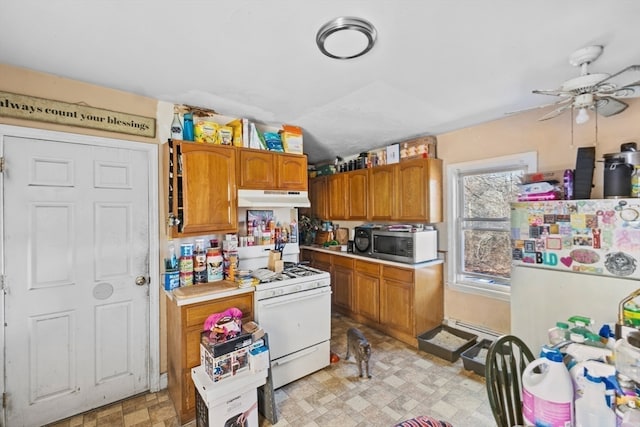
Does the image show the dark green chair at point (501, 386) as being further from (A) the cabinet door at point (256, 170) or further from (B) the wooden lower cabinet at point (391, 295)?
(A) the cabinet door at point (256, 170)

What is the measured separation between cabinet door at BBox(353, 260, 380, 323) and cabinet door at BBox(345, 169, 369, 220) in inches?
29.7

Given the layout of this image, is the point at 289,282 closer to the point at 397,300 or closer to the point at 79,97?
Result: the point at 397,300

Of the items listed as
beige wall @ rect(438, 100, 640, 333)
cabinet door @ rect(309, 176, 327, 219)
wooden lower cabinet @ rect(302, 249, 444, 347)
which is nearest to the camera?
beige wall @ rect(438, 100, 640, 333)

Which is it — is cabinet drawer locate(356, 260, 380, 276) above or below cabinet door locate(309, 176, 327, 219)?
below

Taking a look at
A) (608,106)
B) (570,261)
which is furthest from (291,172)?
(608,106)

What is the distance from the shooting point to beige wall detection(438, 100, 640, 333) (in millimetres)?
2260

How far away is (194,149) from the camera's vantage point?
2.39 metres

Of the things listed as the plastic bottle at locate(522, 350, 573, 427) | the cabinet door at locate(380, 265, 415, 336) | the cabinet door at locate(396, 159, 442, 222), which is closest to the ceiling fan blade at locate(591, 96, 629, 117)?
the cabinet door at locate(396, 159, 442, 222)

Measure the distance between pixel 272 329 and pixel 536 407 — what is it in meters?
1.83

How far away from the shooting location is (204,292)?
2111mm

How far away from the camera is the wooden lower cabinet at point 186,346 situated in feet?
6.57

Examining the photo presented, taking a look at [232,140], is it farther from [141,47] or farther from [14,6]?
[14,6]

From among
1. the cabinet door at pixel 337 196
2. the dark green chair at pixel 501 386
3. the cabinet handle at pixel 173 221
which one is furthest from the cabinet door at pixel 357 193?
the dark green chair at pixel 501 386

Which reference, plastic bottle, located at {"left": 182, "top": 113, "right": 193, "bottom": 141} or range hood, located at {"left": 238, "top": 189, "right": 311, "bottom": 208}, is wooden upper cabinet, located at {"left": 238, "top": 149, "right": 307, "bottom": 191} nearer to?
range hood, located at {"left": 238, "top": 189, "right": 311, "bottom": 208}
